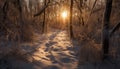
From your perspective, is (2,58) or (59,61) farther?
(59,61)

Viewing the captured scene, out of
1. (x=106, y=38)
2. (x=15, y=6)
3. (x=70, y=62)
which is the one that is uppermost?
(x=15, y=6)

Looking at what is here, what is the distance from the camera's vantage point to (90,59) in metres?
7.27

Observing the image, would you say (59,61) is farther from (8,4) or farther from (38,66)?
(8,4)

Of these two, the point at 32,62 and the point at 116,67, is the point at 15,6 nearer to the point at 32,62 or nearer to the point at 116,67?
the point at 32,62

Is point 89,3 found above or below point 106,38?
above

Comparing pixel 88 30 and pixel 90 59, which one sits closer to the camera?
pixel 90 59

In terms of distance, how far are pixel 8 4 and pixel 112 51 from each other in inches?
259

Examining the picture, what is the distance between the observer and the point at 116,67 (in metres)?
6.70

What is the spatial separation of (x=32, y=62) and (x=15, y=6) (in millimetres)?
5567

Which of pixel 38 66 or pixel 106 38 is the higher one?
pixel 106 38

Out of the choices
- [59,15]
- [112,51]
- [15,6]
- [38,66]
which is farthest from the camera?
[59,15]

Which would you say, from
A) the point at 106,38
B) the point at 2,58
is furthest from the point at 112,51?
the point at 2,58

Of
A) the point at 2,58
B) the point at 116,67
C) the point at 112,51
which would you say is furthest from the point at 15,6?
the point at 116,67

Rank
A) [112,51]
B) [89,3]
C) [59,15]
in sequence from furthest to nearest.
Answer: [59,15] → [89,3] → [112,51]
